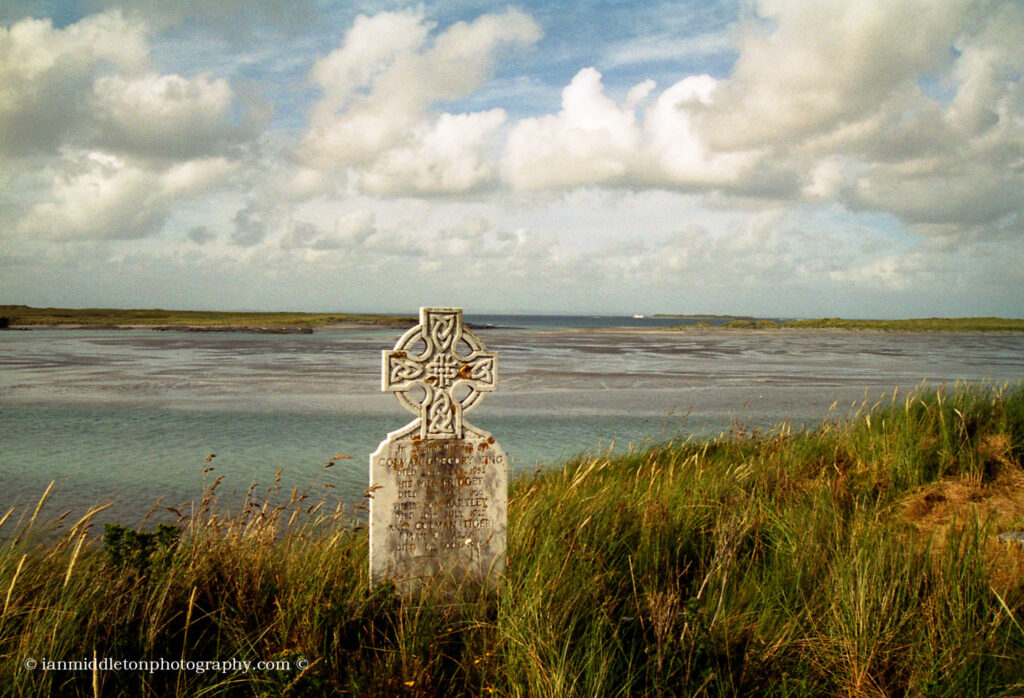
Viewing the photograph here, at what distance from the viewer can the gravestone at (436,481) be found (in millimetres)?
4309

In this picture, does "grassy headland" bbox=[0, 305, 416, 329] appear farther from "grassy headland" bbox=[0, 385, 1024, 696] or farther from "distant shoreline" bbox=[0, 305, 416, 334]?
"grassy headland" bbox=[0, 385, 1024, 696]

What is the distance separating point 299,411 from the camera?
49.6ft

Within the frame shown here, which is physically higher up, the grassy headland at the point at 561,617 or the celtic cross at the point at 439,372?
the celtic cross at the point at 439,372

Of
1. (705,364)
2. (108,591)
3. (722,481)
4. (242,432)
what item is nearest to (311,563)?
(108,591)

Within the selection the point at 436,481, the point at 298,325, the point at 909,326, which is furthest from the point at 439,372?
the point at 909,326

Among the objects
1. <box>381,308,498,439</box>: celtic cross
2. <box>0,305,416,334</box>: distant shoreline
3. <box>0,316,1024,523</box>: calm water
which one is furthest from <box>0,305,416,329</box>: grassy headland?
<box>381,308,498,439</box>: celtic cross

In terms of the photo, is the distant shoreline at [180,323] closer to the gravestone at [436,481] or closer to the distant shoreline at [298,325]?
the distant shoreline at [298,325]

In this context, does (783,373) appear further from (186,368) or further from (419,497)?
(419,497)

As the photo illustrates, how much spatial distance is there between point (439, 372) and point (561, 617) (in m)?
1.75

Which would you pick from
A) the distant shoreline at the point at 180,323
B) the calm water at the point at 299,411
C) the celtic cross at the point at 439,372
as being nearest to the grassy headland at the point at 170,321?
the distant shoreline at the point at 180,323

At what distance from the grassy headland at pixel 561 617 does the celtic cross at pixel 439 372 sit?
97 cm

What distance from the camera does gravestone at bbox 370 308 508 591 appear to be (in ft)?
14.1

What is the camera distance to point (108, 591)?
11.1 feet

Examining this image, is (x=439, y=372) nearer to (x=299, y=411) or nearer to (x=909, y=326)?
(x=299, y=411)
